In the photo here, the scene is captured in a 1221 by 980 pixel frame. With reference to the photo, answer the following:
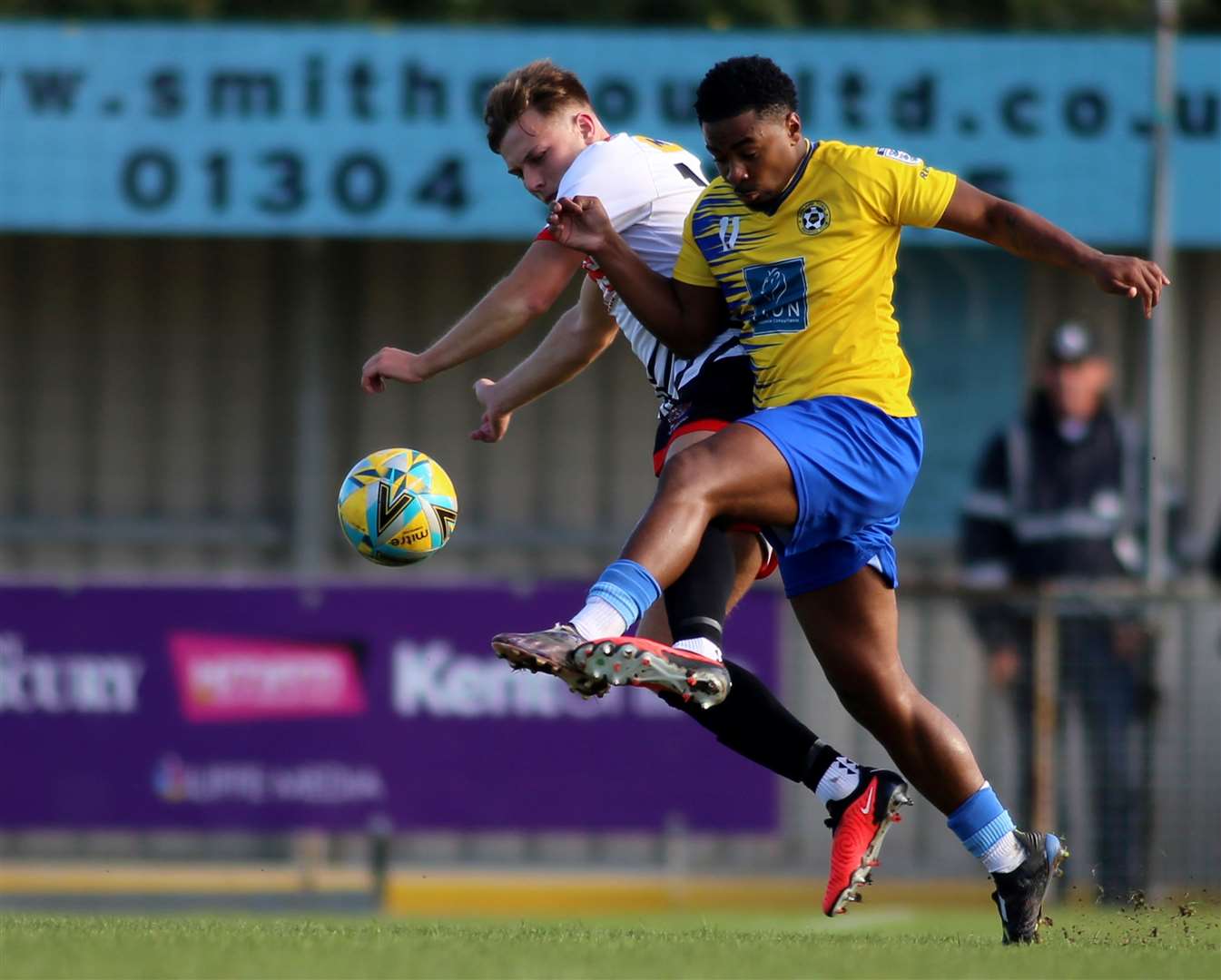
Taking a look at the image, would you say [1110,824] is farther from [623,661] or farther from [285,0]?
[285,0]

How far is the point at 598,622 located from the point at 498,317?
1239 mm

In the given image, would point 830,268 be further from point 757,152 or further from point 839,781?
point 839,781

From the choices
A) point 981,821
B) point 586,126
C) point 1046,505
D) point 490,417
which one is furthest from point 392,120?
point 981,821

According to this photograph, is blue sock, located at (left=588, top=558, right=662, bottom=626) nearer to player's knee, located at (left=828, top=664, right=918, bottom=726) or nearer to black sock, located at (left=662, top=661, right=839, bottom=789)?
player's knee, located at (left=828, top=664, right=918, bottom=726)

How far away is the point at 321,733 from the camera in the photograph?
10570 mm

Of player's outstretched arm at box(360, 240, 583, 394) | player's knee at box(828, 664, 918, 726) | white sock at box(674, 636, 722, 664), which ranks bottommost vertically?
player's knee at box(828, 664, 918, 726)

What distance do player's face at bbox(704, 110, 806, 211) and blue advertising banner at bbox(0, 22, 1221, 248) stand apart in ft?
20.1

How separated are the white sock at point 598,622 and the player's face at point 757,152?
4.27ft

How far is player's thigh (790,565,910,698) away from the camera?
6.31 m

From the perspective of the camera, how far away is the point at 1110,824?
10.6m

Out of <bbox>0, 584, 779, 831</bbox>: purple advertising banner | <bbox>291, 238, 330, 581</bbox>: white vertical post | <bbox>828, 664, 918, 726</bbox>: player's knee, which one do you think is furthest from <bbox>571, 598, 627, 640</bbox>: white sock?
<bbox>291, 238, 330, 581</bbox>: white vertical post

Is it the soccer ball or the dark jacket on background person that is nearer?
the soccer ball

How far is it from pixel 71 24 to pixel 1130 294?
26.6ft

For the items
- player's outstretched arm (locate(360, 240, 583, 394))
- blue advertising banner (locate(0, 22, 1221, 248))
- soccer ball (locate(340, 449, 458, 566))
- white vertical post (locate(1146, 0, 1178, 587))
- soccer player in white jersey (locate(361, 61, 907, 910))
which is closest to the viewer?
soccer player in white jersey (locate(361, 61, 907, 910))
